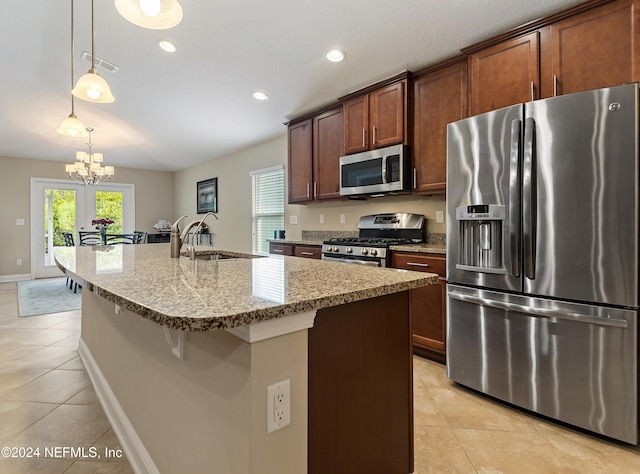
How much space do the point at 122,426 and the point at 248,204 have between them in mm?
4106

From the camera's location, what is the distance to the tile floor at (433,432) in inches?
60.7

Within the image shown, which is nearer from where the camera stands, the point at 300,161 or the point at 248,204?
the point at 300,161

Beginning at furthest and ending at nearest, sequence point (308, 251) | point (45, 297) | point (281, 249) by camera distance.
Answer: point (45, 297), point (281, 249), point (308, 251)

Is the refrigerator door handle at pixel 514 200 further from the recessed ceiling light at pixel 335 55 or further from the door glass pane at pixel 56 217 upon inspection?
the door glass pane at pixel 56 217

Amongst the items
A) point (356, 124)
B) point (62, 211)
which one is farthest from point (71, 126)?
point (62, 211)

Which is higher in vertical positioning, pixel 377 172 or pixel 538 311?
pixel 377 172

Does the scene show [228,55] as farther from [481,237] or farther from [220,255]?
[481,237]

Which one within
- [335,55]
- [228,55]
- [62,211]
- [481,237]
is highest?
[228,55]

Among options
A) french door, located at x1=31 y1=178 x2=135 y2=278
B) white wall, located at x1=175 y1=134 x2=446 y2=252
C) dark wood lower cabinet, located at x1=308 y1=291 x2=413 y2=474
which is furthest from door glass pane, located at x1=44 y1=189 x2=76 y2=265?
dark wood lower cabinet, located at x1=308 y1=291 x2=413 y2=474

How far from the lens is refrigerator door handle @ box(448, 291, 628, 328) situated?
1637 mm

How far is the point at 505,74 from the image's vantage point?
2.27 m

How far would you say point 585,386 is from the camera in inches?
67.0

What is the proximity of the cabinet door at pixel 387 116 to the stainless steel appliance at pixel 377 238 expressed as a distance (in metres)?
0.73

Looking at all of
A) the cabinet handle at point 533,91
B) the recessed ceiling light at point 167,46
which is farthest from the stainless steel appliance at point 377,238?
the recessed ceiling light at point 167,46
